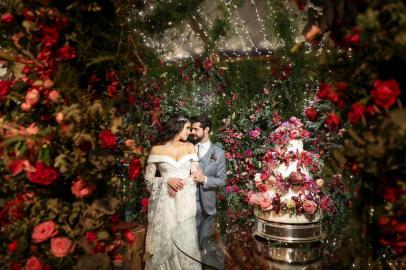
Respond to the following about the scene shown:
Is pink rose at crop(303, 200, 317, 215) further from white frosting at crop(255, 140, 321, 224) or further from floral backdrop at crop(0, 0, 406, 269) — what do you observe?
floral backdrop at crop(0, 0, 406, 269)

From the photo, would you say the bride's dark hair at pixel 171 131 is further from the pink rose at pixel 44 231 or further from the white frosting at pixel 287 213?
the pink rose at pixel 44 231

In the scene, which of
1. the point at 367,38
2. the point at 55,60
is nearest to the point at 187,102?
the point at 55,60

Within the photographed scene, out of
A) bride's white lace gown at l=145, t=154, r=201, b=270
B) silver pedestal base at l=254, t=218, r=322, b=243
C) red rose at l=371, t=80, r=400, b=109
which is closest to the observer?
red rose at l=371, t=80, r=400, b=109

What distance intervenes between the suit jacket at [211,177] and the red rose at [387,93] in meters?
3.10

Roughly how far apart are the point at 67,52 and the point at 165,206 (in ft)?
8.88

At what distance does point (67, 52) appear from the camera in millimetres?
1370

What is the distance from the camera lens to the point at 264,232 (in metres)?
2.61

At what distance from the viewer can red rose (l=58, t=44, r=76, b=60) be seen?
1364mm

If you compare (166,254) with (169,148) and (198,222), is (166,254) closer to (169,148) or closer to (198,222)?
(198,222)

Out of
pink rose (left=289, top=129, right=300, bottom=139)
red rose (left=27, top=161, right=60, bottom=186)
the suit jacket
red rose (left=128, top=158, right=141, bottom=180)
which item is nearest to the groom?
the suit jacket

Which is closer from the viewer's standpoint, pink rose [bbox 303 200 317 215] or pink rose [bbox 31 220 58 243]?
pink rose [bbox 31 220 58 243]

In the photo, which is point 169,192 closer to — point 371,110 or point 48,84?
point 48,84

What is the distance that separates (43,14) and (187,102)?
427 cm

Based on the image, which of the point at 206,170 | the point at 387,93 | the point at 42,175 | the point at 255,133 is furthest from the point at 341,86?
the point at 255,133
